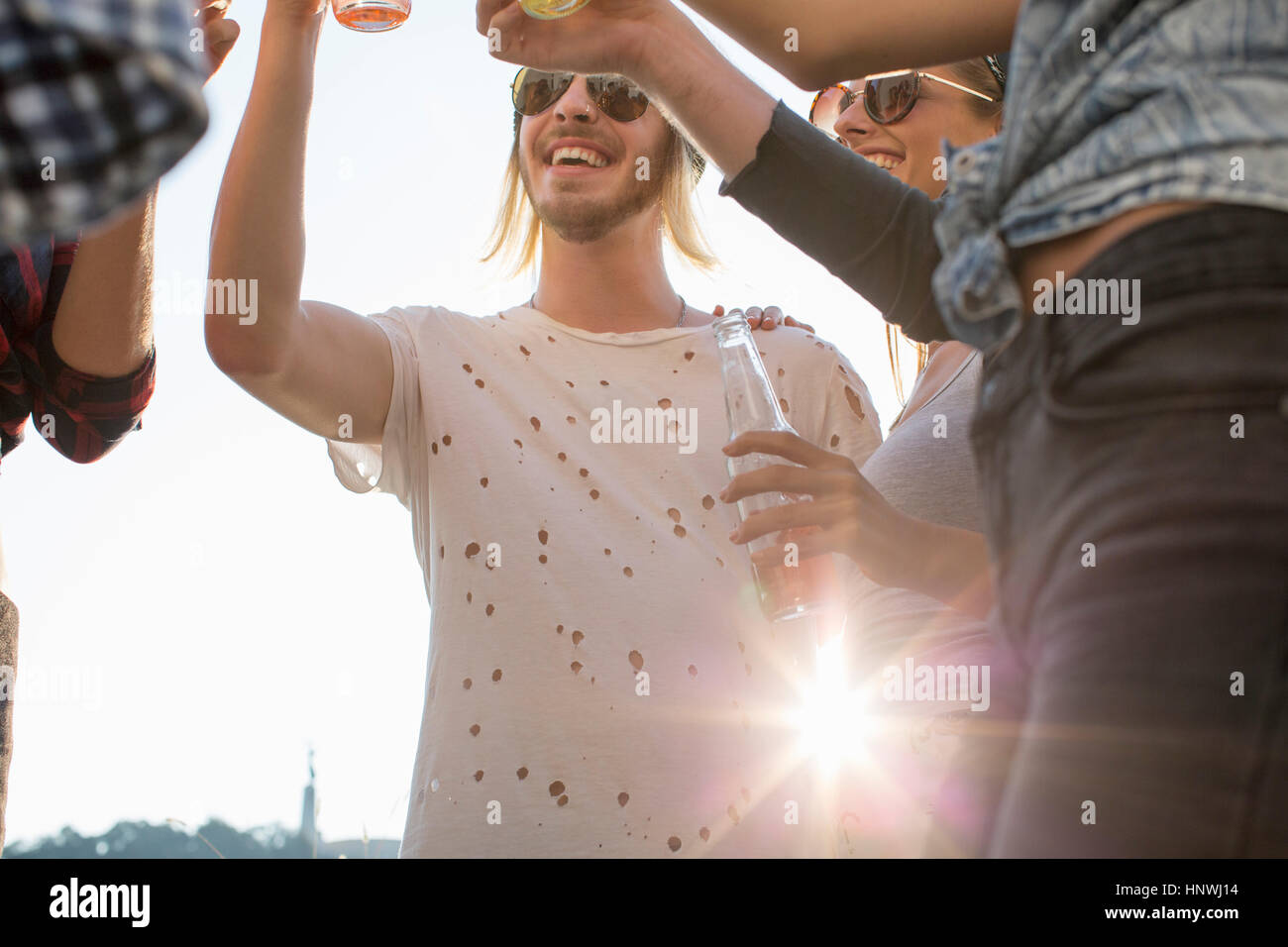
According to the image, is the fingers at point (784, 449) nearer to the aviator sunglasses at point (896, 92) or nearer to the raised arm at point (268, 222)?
the raised arm at point (268, 222)

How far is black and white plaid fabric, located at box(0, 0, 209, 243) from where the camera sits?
32.4 inches

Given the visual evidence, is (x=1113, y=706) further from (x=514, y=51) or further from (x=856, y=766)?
(x=856, y=766)

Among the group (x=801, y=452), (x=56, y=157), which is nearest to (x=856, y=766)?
(x=801, y=452)

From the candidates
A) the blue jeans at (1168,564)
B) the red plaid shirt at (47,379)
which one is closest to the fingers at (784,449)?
the blue jeans at (1168,564)

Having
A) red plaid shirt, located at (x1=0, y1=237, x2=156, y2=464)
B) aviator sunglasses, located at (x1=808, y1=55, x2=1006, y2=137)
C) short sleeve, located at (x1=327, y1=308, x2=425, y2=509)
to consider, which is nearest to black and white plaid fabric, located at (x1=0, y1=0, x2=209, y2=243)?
red plaid shirt, located at (x1=0, y1=237, x2=156, y2=464)

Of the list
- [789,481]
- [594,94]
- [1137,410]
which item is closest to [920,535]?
[789,481]

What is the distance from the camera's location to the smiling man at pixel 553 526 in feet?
8.49

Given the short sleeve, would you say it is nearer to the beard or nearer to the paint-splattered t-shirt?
the paint-splattered t-shirt

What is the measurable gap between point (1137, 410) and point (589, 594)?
1930 mm

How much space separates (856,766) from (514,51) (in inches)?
70.0

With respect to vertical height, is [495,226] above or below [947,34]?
above

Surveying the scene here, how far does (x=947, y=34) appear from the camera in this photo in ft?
4.97

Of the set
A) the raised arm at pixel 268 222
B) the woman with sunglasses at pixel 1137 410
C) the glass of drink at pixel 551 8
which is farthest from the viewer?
the raised arm at pixel 268 222

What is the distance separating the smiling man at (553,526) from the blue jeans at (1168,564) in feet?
5.44
